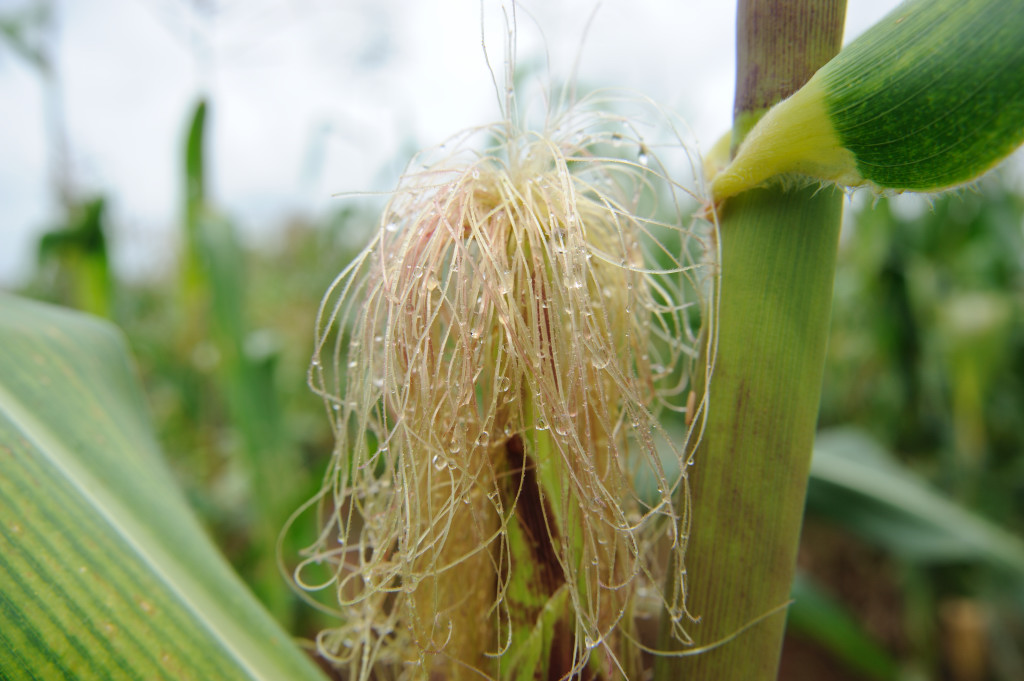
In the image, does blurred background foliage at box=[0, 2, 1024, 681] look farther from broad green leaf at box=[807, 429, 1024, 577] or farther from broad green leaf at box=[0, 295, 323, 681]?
broad green leaf at box=[0, 295, 323, 681]

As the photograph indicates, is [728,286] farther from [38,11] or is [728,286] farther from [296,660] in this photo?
[38,11]

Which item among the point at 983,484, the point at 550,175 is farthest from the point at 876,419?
the point at 550,175

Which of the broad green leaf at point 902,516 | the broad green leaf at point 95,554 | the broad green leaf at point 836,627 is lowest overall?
the broad green leaf at point 836,627

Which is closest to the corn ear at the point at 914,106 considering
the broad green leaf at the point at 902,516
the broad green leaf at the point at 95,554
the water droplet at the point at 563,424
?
the water droplet at the point at 563,424

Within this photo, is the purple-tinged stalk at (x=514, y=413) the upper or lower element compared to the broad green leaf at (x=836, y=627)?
upper

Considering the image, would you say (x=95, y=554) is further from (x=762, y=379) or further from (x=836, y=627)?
(x=836, y=627)

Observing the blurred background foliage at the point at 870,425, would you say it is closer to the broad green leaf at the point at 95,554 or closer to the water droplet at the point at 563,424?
the broad green leaf at the point at 95,554

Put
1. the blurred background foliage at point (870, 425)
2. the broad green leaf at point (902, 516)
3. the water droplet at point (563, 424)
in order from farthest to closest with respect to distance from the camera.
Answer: the blurred background foliage at point (870, 425) → the broad green leaf at point (902, 516) → the water droplet at point (563, 424)

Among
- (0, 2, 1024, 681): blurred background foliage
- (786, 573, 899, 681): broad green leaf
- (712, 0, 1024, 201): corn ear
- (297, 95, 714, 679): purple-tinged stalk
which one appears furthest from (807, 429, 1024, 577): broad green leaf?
(712, 0, 1024, 201): corn ear
